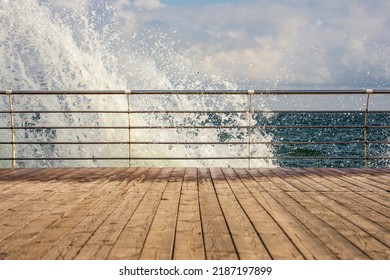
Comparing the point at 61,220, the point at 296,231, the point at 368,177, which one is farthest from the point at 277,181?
the point at 61,220

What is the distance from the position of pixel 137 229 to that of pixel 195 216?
424 millimetres

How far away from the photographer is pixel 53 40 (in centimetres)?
963

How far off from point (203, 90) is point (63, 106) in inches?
261

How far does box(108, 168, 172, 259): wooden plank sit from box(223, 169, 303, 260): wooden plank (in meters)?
0.60

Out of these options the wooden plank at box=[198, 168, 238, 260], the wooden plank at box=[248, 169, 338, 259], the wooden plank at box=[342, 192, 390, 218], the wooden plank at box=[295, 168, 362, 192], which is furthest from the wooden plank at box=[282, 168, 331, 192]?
the wooden plank at box=[198, 168, 238, 260]

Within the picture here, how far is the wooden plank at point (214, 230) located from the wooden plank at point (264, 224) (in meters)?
0.17

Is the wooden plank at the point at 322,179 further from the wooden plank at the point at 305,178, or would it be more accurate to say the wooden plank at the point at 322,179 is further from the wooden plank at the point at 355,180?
the wooden plank at the point at 355,180

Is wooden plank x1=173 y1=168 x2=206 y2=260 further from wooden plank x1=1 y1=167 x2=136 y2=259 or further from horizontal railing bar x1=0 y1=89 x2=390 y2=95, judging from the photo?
horizontal railing bar x1=0 y1=89 x2=390 y2=95

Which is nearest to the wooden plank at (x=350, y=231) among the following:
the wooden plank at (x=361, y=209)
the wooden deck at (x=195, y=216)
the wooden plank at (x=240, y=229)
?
the wooden deck at (x=195, y=216)

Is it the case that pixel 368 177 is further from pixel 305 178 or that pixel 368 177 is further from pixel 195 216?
pixel 195 216

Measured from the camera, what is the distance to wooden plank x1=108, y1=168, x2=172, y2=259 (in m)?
1.93

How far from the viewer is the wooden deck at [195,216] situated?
196 cm

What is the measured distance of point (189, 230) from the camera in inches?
89.8
